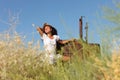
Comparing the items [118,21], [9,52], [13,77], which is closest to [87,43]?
[118,21]

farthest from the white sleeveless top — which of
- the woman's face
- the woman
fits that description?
the woman's face

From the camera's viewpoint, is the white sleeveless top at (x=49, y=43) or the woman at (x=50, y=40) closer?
the woman at (x=50, y=40)

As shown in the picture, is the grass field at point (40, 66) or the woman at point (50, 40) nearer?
the grass field at point (40, 66)

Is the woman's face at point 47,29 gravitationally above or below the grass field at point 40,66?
above

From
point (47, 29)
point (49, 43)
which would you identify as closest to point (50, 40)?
point (49, 43)

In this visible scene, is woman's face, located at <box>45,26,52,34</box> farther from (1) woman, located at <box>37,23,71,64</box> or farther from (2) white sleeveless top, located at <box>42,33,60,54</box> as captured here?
(2) white sleeveless top, located at <box>42,33,60,54</box>

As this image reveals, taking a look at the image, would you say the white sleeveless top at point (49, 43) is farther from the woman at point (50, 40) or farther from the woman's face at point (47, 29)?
the woman's face at point (47, 29)

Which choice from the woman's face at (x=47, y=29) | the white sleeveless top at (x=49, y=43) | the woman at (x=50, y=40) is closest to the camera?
the woman at (x=50, y=40)

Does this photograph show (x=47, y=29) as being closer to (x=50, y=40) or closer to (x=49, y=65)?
(x=50, y=40)

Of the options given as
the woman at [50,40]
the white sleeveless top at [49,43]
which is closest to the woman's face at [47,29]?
the woman at [50,40]

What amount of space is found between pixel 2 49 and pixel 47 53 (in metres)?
1.27

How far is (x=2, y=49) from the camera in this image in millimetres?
10648

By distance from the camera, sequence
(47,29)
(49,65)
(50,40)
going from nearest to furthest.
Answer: (49,65) < (50,40) < (47,29)

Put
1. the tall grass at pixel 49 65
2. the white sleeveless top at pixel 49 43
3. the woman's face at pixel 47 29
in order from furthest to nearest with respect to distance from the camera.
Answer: the woman's face at pixel 47 29 → the white sleeveless top at pixel 49 43 → the tall grass at pixel 49 65
